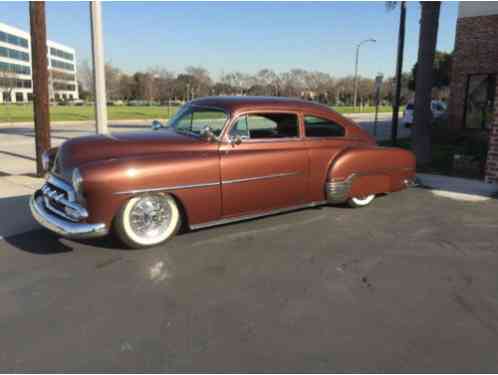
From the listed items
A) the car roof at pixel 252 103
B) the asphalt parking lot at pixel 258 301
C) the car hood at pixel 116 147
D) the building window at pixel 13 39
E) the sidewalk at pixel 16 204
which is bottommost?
the asphalt parking lot at pixel 258 301

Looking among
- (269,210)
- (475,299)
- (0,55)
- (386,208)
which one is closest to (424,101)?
(386,208)

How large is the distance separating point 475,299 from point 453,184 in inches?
198

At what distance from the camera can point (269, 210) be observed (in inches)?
201

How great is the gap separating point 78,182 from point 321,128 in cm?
320

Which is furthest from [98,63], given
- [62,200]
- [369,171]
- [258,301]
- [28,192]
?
[258,301]

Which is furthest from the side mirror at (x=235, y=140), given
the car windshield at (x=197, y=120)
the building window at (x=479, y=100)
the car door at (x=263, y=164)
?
the building window at (x=479, y=100)

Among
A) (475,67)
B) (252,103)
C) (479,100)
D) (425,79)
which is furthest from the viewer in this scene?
(479,100)

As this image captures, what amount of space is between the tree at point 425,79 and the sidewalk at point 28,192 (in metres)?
1.42

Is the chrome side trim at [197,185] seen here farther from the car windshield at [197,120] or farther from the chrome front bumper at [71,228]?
the car windshield at [197,120]

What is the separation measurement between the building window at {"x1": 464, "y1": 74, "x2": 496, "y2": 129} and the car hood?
1162 cm

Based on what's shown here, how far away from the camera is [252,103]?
5.11 metres

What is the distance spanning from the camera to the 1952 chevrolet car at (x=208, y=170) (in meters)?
4.03

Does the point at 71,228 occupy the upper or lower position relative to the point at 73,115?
lower

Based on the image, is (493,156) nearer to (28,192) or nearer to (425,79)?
(425,79)
